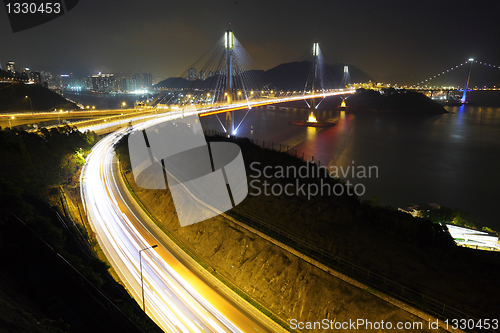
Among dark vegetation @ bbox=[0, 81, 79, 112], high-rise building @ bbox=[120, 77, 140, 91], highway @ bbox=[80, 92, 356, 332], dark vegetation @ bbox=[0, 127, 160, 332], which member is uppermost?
high-rise building @ bbox=[120, 77, 140, 91]

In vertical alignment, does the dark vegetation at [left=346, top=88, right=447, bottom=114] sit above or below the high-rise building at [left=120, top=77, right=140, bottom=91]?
below

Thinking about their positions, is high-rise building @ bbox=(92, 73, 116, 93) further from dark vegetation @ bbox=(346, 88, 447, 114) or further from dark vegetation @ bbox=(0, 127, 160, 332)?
dark vegetation @ bbox=(0, 127, 160, 332)

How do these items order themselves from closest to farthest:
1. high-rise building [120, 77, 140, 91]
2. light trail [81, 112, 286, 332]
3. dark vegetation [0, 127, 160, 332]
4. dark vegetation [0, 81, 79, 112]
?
1. dark vegetation [0, 127, 160, 332]
2. light trail [81, 112, 286, 332]
3. dark vegetation [0, 81, 79, 112]
4. high-rise building [120, 77, 140, 91]

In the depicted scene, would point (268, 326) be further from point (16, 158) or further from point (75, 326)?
point (16, 158)

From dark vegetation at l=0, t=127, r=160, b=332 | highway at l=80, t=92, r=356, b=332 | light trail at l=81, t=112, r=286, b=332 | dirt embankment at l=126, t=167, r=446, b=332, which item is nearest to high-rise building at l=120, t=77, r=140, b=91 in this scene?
light trail at l=81, t=112, r=286, b=332

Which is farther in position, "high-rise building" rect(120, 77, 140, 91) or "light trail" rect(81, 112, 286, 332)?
"high-rise building" rect(120, 77, 140, 91)

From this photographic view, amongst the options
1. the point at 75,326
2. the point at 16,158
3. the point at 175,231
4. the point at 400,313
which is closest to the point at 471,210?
the point at 400,313

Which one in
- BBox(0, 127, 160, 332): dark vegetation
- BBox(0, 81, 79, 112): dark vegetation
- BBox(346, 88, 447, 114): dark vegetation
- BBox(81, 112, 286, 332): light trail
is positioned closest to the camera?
BBox(0, 127, 160, 332): dark vegetation
